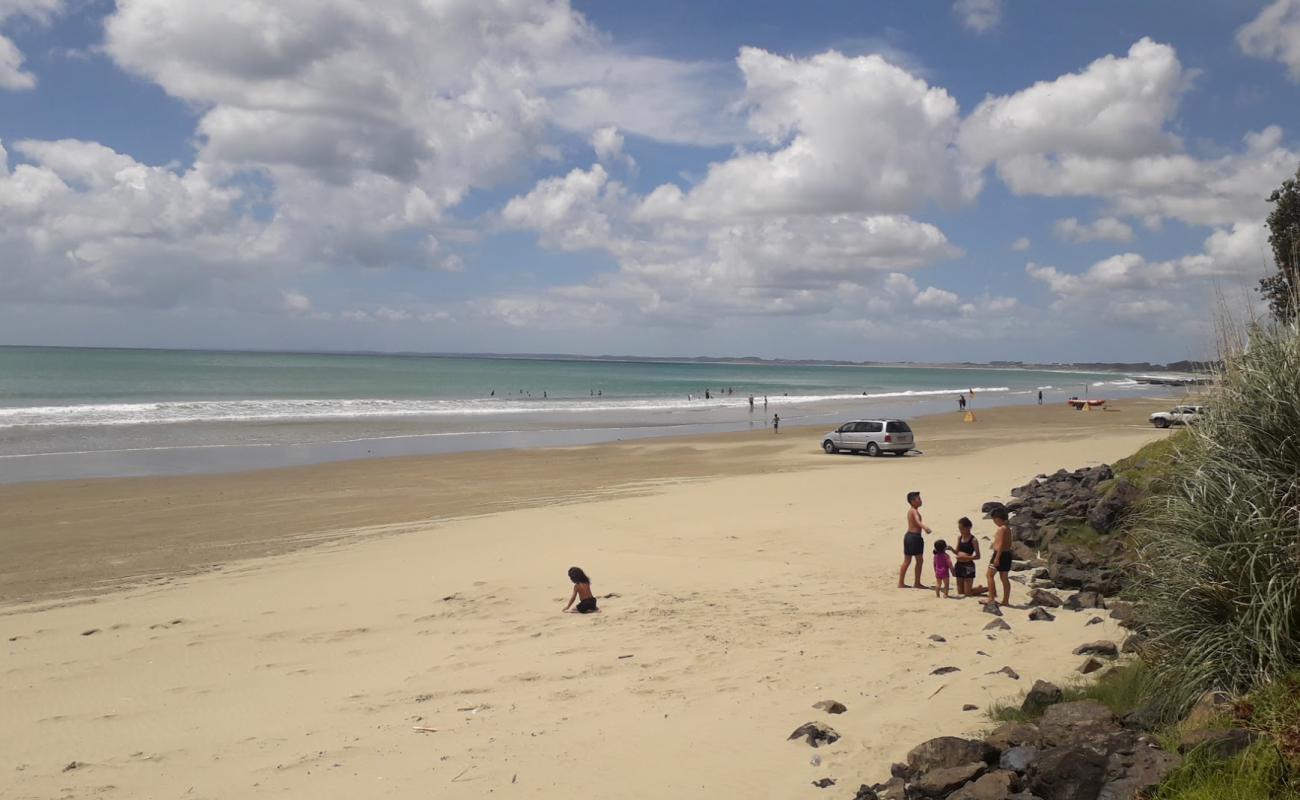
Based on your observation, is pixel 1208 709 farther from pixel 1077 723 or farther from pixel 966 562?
pixel 966 562

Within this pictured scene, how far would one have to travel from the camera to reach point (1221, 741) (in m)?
5.28

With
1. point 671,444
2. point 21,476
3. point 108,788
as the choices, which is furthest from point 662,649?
point 671,444

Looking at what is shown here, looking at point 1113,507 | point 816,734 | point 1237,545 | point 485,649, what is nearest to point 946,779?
point 816,734

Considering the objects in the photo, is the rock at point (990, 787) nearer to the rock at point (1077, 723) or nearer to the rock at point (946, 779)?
the rock at point (946, 779)

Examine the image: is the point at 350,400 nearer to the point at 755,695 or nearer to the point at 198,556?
the point at 198,556

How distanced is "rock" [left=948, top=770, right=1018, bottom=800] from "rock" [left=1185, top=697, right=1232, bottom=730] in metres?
1.18

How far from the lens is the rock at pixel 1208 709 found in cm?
561

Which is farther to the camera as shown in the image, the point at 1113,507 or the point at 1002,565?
the point at 1113,507

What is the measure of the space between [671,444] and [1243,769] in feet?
121

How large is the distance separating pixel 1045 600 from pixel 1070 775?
20.0 ft

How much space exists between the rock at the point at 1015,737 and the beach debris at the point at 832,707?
1.61 m

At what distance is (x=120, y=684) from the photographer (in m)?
10.2

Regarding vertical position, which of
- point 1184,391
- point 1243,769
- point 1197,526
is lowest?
point 1243,769

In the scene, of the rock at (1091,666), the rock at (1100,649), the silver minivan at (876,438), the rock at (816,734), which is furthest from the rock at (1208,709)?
the silver minivan at (876,438)
